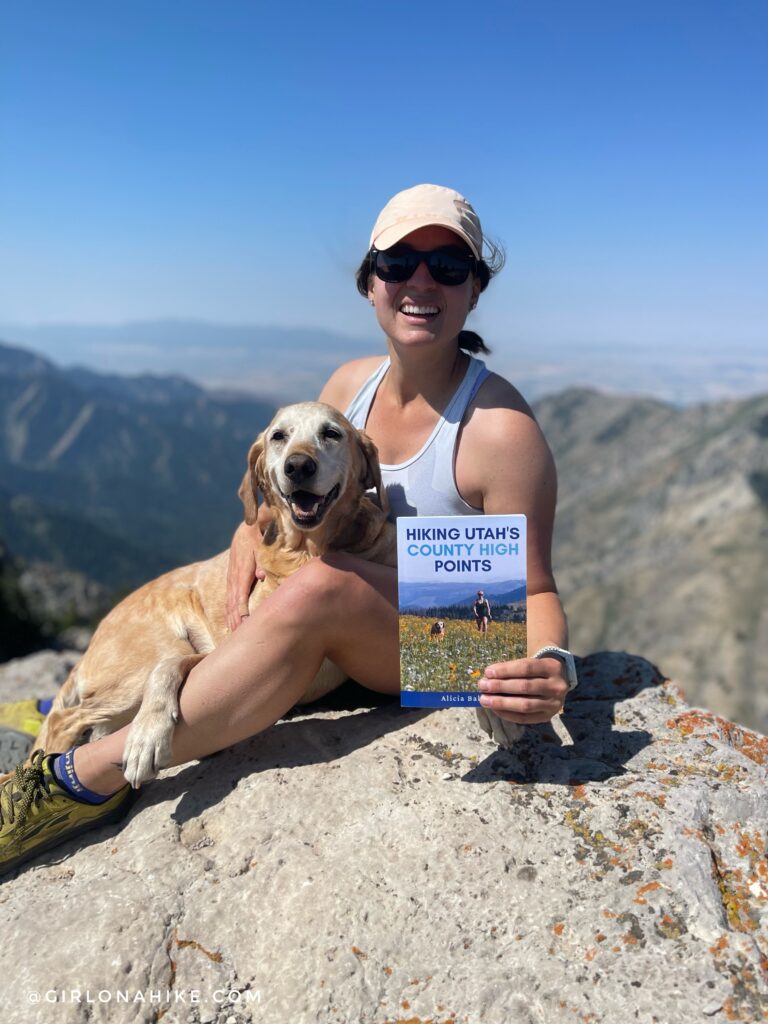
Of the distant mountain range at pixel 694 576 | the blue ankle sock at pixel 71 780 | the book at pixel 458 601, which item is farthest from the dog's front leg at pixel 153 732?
the distant mountain range at pixel 694 576

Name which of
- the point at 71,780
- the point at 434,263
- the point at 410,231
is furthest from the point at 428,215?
the point at 71,780

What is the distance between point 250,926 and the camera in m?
3.53

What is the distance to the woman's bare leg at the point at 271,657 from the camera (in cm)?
405

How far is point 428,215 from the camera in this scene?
4637mm

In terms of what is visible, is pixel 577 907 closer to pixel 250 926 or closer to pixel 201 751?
pixel 250 926

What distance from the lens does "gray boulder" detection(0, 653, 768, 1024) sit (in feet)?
10.1

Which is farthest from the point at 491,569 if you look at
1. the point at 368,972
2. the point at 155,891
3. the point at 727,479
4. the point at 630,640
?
the point at 727,479

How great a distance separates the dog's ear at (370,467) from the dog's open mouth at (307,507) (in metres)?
0.48

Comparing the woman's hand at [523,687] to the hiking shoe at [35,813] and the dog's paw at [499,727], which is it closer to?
the dog's paw at [499,727]

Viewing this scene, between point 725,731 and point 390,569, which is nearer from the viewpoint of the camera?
point 390,569

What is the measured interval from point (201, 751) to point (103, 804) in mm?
646

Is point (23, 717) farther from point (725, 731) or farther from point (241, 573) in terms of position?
point (725, 731)

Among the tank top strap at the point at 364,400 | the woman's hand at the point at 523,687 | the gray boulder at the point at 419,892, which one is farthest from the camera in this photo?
the tank top strap at the point at 364,400

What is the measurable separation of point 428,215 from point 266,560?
7.60 ft
